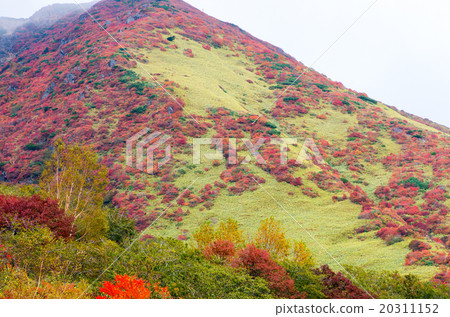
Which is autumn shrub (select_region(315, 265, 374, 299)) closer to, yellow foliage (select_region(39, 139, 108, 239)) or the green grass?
yellow foliage (select_region(39, 139, 108, 239))

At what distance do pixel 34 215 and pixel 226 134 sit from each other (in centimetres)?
3034

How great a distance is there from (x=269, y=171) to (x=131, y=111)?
2225cm

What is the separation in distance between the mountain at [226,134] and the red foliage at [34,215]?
13100 mm

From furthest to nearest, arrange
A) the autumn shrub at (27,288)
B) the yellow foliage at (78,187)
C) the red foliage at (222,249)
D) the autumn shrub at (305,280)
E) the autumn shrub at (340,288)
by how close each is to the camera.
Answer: the yellow foliage at (78,187) < the red foliage at (222,249) < the autumn shrub at (305,280) < the autumn shrub at (340,288) < the autumn shrub at (27,288)

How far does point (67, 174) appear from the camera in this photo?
1816cm

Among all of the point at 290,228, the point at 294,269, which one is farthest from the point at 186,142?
the point at 294,269

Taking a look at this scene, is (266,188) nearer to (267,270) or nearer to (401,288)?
(267,270)

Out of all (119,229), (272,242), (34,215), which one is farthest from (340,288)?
(119,229)

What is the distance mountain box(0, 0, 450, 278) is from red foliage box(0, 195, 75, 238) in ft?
43.0

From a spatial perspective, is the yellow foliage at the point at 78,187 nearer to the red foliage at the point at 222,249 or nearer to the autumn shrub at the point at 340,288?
the red foliage at the point at 222,249

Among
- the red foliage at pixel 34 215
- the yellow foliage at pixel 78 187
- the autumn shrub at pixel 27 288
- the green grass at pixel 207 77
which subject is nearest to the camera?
the autumn shrub at pixel 27 288

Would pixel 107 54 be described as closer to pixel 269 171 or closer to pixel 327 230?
pixel 269 171

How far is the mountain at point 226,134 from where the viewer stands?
29.9m

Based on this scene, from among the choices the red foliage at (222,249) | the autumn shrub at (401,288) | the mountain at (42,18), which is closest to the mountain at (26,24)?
the mountain at (42,18)
